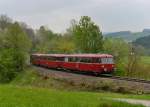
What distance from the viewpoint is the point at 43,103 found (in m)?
21.1

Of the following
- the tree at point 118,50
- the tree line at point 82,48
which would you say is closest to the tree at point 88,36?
the tree line at point 82,48

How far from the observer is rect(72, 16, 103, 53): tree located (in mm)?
84387

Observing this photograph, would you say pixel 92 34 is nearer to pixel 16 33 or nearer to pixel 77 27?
pixel 77 27

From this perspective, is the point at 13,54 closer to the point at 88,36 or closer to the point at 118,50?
the point at 88,36

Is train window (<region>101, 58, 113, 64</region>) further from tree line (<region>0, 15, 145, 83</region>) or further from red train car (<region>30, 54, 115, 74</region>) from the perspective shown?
tree line (<region>0, 15, 145, 83</region>)

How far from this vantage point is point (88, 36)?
83.9m

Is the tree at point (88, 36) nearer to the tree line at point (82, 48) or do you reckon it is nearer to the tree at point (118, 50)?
the tree line at point (82, 48)

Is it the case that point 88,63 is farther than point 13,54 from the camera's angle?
No

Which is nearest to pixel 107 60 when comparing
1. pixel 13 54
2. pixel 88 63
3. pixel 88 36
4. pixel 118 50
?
pixel 88 63

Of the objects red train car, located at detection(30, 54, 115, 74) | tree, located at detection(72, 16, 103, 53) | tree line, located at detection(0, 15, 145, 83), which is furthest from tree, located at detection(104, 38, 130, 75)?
red train car, located at detection(30, 54, 115, 74)

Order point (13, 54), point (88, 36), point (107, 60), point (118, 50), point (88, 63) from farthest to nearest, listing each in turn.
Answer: point (13, 54), point (118, 50), point (88, 36), point (88, 63), point (107, 60)

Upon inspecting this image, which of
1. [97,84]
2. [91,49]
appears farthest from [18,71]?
[97,84]

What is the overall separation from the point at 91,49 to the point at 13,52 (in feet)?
70.7

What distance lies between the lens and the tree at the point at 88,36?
84.4m
